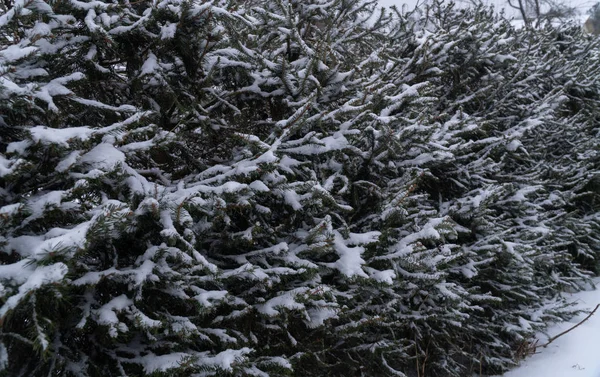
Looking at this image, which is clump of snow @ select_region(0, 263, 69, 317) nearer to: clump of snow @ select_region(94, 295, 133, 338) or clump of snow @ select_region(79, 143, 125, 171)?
clump of snow @ select_region(94, 295, 133, 338)

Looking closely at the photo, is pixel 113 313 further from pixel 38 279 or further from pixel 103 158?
pixel 103 158

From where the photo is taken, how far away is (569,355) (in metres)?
4.46

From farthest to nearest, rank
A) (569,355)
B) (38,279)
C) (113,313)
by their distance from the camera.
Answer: (569,355), (113,313), (38,279)

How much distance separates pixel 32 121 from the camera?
244 cm

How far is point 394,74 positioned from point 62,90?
3078 millimetres

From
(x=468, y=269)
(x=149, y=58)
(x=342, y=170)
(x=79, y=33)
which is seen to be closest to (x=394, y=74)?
(x=342, y=170)

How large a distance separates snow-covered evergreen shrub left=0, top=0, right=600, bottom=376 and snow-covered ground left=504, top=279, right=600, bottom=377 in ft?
0.74

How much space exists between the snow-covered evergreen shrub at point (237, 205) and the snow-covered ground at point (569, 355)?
0.74ft

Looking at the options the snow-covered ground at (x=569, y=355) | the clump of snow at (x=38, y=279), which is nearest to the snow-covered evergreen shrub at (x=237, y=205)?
the clump of snow at (x=38, y=279)

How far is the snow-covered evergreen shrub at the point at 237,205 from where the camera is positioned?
6.73 ft

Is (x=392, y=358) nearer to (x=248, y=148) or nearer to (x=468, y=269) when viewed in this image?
(x=468, y=269)

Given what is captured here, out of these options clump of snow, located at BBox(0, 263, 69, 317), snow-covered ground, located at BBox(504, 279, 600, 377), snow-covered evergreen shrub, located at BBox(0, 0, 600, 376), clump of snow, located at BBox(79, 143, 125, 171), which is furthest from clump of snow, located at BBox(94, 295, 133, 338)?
snow-covered ground, located at BBox(504, 279, 600, 377)

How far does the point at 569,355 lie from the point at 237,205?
151 inches

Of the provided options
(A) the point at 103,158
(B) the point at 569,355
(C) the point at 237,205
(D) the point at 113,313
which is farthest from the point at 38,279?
(B) the point at 569,355
